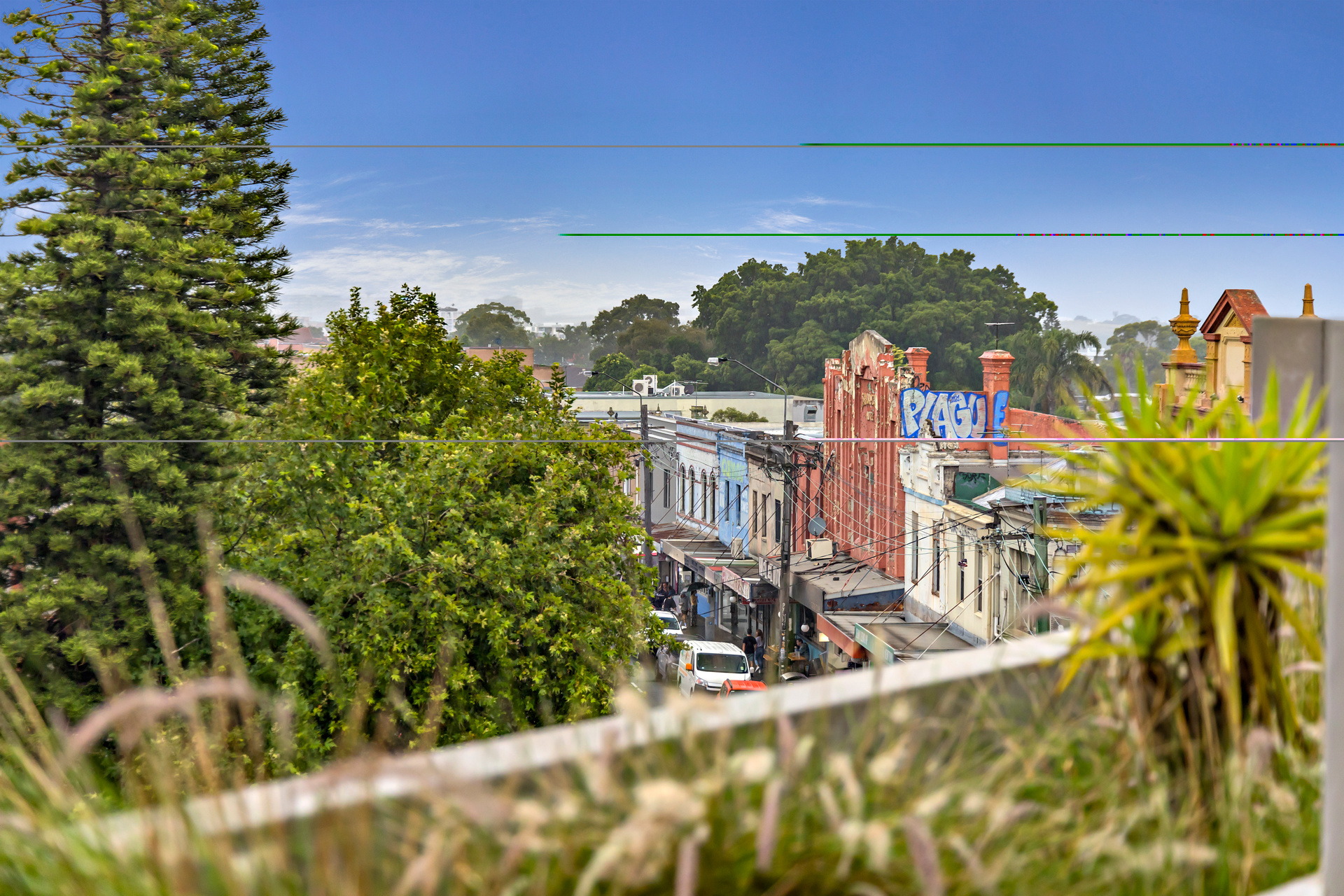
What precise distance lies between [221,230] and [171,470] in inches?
30.4

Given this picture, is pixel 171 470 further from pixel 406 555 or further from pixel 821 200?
pixel 821 200

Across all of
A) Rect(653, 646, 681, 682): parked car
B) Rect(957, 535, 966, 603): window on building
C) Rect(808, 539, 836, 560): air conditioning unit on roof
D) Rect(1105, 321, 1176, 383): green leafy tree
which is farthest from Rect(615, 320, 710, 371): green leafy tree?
Rect(653, 646, 681, 682): parked car

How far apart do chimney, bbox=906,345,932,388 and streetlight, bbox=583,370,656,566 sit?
807 mm

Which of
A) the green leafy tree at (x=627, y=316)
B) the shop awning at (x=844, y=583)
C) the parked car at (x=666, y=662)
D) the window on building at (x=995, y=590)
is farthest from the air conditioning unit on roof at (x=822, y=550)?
the parked car at (x=666, y=662)

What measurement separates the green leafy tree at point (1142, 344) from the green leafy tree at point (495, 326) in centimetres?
169

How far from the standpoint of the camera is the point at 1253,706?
1.36 m

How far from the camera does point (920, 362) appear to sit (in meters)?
2.96

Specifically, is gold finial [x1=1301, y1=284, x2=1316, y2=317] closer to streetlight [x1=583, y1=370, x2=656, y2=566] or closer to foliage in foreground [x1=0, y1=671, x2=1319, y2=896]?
streetlight [x1=583, y1=370, x2=656, y2=566]

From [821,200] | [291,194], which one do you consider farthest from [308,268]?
[821,200]

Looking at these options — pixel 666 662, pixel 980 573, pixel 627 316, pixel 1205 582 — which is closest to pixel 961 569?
pixel 980 573

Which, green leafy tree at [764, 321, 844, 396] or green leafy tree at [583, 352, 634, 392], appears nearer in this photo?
green leafy tree at [764, 321, 844, 396]

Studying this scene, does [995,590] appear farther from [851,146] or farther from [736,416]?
[851,146]

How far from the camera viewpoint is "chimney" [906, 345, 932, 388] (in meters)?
2.96

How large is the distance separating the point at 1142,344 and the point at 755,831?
2437 mm
